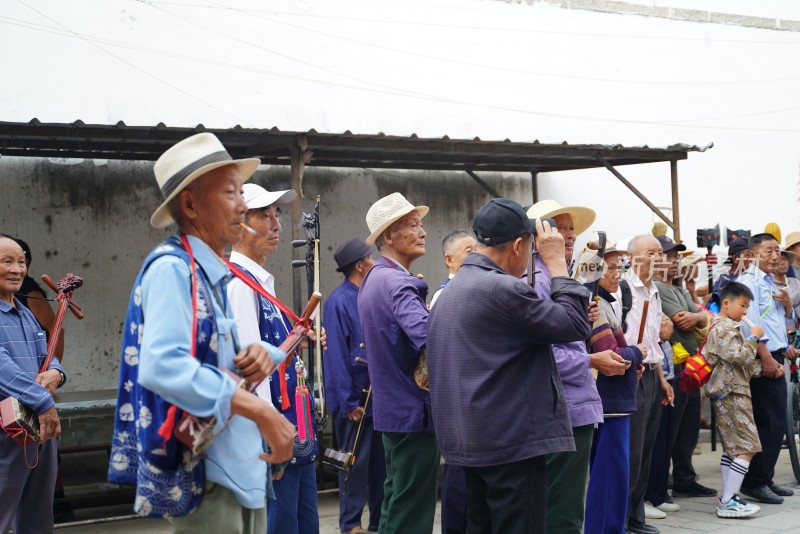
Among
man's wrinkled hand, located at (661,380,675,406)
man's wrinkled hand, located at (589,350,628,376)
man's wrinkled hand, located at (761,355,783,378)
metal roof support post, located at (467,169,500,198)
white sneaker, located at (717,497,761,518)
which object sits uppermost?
metal roof support post, located at (467,169,500,198)

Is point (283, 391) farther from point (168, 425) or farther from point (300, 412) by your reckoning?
point (168, 425)

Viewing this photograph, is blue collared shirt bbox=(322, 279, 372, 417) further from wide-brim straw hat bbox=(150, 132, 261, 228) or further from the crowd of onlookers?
wide-brim straw hat bbox=(150, 132, 261, 228)

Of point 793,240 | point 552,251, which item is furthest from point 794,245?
point 552,251

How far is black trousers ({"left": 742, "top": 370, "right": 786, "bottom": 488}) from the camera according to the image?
7.96 m

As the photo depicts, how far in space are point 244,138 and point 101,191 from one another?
238 cm

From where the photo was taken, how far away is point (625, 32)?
13.5m

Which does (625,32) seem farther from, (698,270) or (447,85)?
(698,270)

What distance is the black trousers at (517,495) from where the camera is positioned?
3.89 m

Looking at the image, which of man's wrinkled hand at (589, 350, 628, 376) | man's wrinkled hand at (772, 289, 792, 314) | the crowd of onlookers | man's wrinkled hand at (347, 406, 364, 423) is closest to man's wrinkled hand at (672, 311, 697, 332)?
the crowd of onlookers

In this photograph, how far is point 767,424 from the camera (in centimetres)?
802

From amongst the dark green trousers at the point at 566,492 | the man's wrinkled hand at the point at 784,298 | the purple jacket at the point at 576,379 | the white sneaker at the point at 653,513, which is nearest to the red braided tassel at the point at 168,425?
the dark green trousers at the point at 566,492

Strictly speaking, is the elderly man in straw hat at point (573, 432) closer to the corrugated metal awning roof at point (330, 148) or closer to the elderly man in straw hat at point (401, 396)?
the elderly man in straw hat at point (401, 396)

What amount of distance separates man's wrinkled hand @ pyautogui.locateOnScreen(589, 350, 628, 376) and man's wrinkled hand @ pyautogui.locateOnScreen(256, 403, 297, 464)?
10.1 feet

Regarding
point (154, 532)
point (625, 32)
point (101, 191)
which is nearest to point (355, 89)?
point (101, 191)
